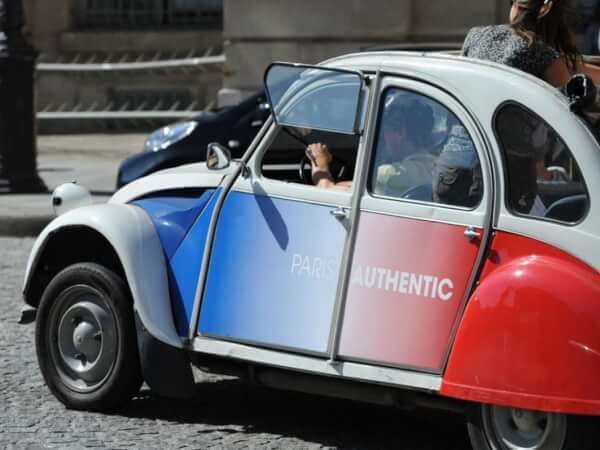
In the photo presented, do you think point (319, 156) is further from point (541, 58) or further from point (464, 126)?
point (541, 58)

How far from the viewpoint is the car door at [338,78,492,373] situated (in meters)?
5.57

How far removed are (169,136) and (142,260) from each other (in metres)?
8.43

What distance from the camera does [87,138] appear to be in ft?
80.6

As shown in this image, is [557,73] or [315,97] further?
[315,97]

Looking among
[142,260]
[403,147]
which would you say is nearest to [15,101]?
[142,260]

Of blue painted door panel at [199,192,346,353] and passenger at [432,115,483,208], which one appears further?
blue painted door panel at [199,192,346,353]

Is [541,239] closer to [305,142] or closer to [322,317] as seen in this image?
[322,317]

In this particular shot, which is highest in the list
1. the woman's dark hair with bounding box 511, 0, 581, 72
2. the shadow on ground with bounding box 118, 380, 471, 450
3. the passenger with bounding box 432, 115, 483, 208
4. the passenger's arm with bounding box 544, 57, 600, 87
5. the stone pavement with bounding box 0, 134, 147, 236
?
the woman's dark hair with bounding box 511, 0, 581, 72

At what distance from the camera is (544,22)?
5.93 m

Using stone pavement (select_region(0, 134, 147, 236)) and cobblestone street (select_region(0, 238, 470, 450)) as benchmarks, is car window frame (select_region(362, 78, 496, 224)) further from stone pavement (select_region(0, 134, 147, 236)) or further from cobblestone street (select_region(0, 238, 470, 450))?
stone pavement (select_region(0, 134, 147, 236))

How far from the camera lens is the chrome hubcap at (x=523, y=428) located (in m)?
5.36

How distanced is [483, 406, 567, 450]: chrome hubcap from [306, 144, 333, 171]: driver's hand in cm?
131

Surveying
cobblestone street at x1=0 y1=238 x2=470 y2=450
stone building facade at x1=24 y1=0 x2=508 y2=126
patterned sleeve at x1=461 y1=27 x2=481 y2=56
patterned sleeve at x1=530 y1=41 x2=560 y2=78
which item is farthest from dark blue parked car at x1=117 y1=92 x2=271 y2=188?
patterned sleeve at x1=530 y1=41 x2=560 y2=78

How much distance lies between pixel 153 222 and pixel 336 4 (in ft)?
47.2
